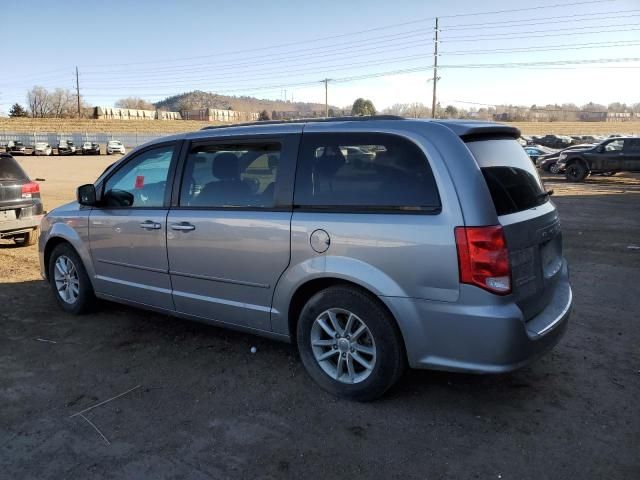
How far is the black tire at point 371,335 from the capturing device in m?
3.25

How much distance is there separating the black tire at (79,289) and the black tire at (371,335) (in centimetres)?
255

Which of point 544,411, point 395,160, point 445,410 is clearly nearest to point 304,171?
point 395,160

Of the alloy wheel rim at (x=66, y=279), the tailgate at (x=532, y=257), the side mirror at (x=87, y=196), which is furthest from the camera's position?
the alloy wheel rim at (x=66, y=279)

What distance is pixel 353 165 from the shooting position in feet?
11.2

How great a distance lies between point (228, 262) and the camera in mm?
3867

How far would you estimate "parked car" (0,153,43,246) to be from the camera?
25.6ft

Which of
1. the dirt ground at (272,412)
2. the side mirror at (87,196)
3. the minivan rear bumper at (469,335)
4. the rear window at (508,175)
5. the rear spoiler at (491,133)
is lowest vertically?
the dirt ground at (272,412)

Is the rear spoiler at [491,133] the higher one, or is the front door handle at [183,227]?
the rear spoiler at [491,133]

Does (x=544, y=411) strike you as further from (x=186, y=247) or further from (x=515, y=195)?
(x=186, y=247)

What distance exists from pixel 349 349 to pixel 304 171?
121cm

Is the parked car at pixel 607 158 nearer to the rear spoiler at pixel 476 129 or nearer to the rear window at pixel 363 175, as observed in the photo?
the rear spoiler at pixel 476 129

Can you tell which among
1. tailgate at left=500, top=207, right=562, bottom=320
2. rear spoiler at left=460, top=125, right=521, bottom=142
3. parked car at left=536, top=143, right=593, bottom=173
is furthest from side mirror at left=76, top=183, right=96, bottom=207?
parked car at left=536, top=143, right=593, bottom=173

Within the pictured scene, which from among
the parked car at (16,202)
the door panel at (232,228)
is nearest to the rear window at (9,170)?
the parked car at (16,202)

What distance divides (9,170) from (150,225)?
4.95 m
